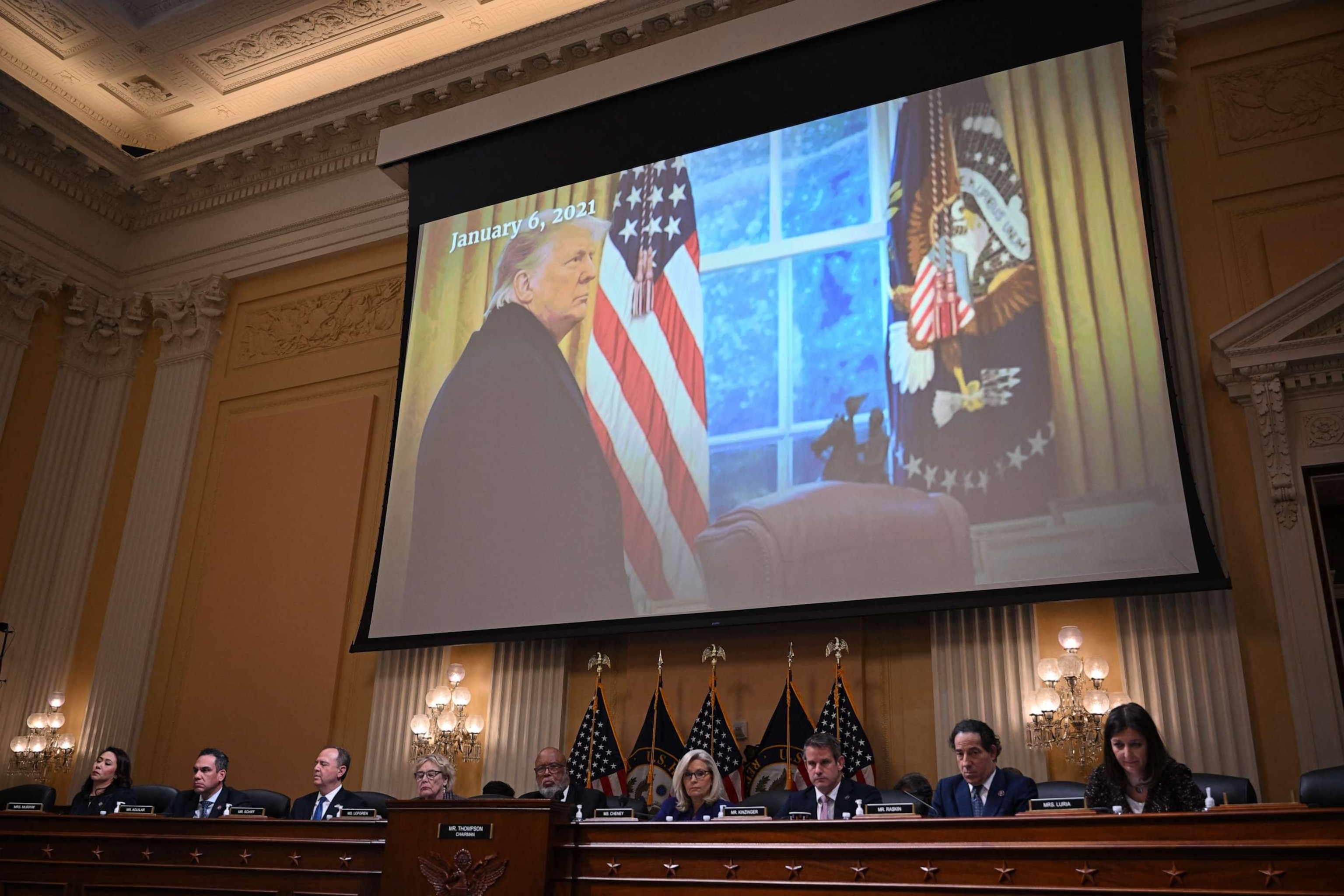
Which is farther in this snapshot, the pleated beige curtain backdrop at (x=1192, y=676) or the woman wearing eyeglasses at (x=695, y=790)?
the pleated beige curtain backdrop at (x=1192, y=676)

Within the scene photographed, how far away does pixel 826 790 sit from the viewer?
15.1 ft

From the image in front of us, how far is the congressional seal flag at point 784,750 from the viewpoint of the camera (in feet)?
20.1

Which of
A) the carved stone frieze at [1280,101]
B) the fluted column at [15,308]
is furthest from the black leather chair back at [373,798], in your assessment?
the carved stone frieze at [1280,101]

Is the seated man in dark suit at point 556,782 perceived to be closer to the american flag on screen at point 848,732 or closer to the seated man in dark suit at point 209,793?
the american flag on screen at point 848,732

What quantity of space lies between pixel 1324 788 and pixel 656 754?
3.74 metres

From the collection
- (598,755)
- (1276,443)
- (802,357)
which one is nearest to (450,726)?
(598,755)

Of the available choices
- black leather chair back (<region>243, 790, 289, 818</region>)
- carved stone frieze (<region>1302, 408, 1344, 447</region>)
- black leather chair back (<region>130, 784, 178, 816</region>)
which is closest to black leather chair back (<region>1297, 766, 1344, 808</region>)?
carved stone frieze (<region>1302, 408, 1344, 447</region>)

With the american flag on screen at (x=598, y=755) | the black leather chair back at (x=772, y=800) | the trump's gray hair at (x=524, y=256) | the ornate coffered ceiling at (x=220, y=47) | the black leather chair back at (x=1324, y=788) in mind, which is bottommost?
the black leather chair back at (x=772, y=800)

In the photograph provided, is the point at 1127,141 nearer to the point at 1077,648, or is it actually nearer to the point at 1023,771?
the point at 1077,648

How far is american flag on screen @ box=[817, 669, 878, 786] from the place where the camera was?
595cm

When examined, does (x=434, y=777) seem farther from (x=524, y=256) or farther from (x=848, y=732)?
(x=524, y=256)

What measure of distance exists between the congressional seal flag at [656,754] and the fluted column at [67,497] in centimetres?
511

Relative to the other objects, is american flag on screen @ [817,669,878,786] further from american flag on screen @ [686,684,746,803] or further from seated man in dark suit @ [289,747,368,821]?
seated man in dark suit @ [289,747,368,821]

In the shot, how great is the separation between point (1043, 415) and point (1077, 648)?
119cm
